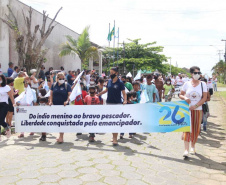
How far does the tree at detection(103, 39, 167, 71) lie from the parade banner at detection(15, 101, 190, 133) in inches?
1524

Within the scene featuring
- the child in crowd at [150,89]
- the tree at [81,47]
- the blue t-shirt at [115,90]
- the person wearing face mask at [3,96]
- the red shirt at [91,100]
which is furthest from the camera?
the tree at [81,47]

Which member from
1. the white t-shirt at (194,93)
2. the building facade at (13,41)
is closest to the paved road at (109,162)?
the white t-shirt at (194,93)

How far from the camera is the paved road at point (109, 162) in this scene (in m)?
4.27

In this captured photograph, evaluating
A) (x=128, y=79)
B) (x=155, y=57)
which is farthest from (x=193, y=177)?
(x=155, y=57)

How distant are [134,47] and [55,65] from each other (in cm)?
2743

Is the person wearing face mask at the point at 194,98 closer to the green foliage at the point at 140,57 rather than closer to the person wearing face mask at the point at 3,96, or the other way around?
the person wearing face mask at the point at 3,96

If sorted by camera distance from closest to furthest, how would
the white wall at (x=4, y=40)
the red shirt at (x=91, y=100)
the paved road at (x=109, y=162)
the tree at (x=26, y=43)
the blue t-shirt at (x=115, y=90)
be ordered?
the paved road at (x=109, y=162) < the blue t-shirt at (x=115, y=90) < the red shirt at (x=91, y=100) < the white wall at (x=4, y=40) < the tree at (x=26, y=43)

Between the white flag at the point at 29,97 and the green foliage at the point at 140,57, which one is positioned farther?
the green foliage at the point at 140,57

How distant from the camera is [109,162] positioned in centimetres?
506

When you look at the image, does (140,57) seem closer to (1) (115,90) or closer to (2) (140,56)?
(2) (140,56)

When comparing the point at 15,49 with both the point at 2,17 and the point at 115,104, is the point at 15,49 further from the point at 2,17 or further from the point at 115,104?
the point at 115,104

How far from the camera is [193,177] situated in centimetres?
439

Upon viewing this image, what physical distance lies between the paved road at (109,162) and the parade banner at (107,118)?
0.44 metres

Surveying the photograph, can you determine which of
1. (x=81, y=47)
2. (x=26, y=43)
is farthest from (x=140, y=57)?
(x=26, y=43)
